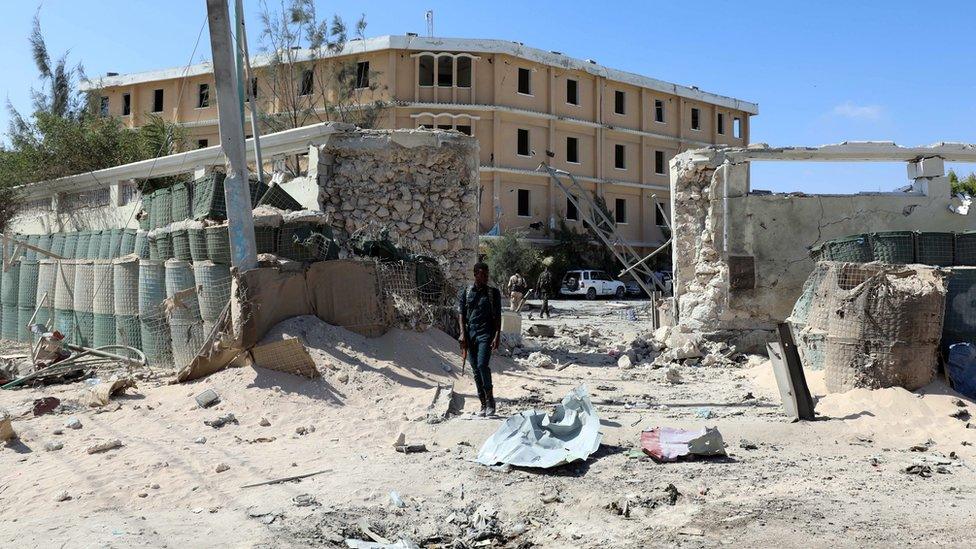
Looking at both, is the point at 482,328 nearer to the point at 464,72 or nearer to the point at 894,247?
the point at 894,247

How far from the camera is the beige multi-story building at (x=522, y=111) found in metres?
34.3

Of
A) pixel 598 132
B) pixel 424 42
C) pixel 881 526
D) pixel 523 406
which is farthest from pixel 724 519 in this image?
pixel 598 132

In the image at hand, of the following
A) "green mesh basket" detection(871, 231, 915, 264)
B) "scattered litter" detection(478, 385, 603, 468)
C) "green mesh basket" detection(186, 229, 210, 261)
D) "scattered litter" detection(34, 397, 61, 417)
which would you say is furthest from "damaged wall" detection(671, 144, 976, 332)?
"scattered litter" detection(34, 397, 61, 417)

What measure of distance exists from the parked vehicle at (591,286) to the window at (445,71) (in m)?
10.8

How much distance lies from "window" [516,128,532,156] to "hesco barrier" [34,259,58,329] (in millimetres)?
24796

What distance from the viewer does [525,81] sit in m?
36.0

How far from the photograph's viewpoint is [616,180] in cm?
3828

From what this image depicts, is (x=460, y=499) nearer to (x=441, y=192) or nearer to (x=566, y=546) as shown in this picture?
(x=566, y=546)

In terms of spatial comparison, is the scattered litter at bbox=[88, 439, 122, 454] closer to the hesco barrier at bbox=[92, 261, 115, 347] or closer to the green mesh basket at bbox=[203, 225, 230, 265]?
the green mesh basket at bbox=[203, 225, 230, 265]

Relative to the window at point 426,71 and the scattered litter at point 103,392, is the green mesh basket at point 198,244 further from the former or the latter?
the window at point 426,71

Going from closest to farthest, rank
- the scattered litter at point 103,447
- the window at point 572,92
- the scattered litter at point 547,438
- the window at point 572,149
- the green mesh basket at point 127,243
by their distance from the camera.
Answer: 1. the scattered litter at point 547,438
2. the scattered litter at point 103,447
3. the green mesh basket at point 127,243
4. the window at point 572,92
5. the window at point 572,149

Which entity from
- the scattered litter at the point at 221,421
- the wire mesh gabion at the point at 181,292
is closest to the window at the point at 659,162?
the wire mesh gabion at the point at 181,292

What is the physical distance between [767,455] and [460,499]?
243 centimetres

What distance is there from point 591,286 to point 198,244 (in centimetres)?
2458
